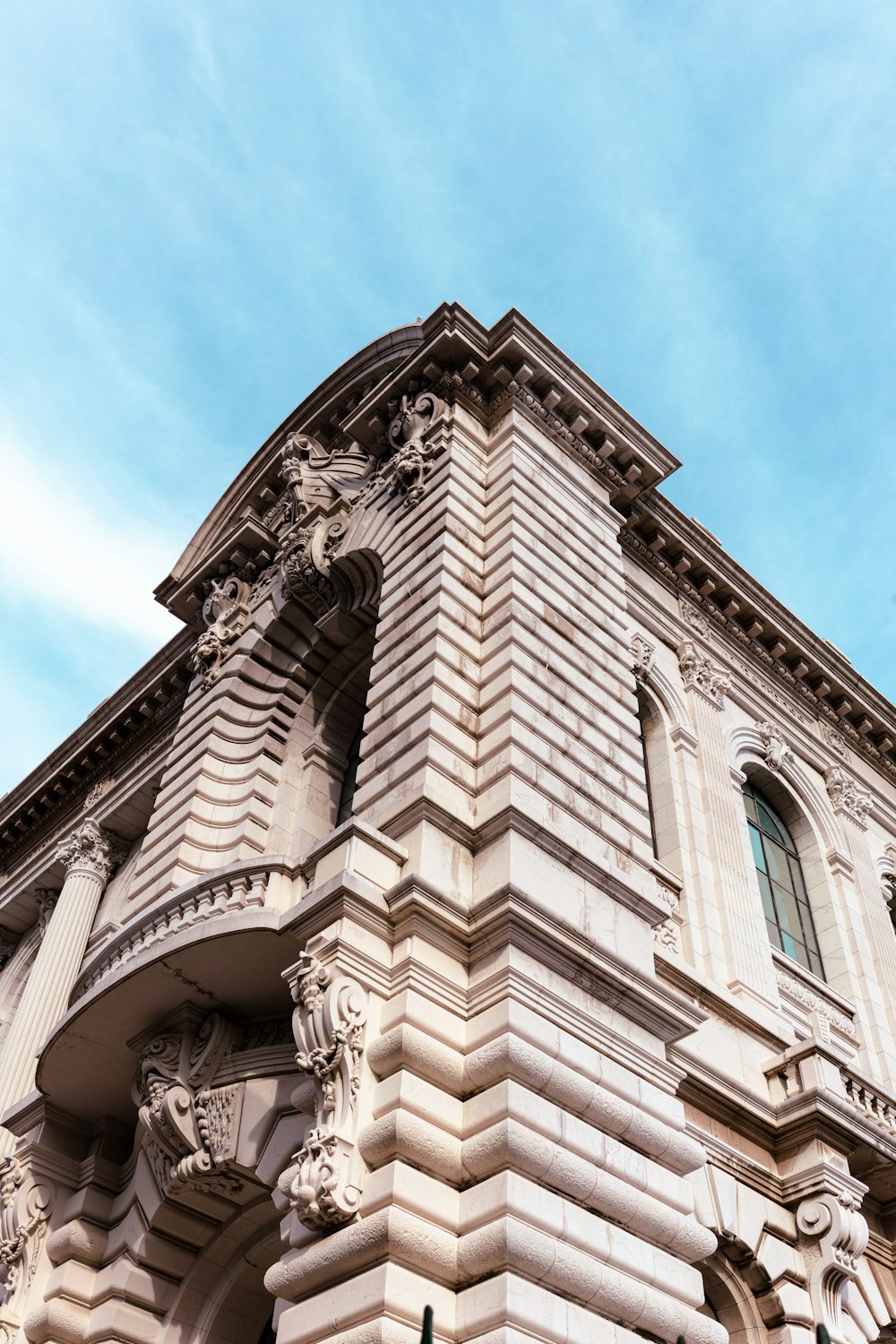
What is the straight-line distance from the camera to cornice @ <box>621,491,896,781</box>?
70.3 ft

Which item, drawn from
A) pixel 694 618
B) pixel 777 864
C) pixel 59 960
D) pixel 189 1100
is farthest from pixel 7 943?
pixel 189 1100

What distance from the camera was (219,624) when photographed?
67.2ft

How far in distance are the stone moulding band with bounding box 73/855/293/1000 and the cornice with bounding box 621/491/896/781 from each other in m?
9.75

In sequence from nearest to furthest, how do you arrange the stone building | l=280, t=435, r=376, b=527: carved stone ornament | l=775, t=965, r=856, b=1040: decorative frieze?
1. the stone building
2. l=775, t=965, r=856, b=1040: decorative frieze
3. l=280, t=435, r=376, b=527: carved stone ornament

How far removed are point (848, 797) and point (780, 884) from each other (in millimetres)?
3233

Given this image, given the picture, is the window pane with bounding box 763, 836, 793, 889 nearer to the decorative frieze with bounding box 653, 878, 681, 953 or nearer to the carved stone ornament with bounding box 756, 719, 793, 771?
the carved stone ornament with bounding box 756, 719, 793, 771

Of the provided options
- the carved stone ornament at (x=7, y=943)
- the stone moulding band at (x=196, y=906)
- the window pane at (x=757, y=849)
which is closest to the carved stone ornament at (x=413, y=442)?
the stone moulding band at (x=196, y=906)

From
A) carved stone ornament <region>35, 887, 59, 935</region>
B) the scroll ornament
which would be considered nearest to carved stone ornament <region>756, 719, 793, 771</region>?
the scroll ornament

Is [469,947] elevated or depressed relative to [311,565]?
depressed

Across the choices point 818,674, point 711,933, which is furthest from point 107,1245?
point 818,674

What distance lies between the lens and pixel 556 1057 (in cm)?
1077

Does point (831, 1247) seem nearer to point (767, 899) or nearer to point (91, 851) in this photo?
point (767, 899)

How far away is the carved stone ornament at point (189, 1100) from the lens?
489 inches

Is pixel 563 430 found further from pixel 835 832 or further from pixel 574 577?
pixel 835 832
